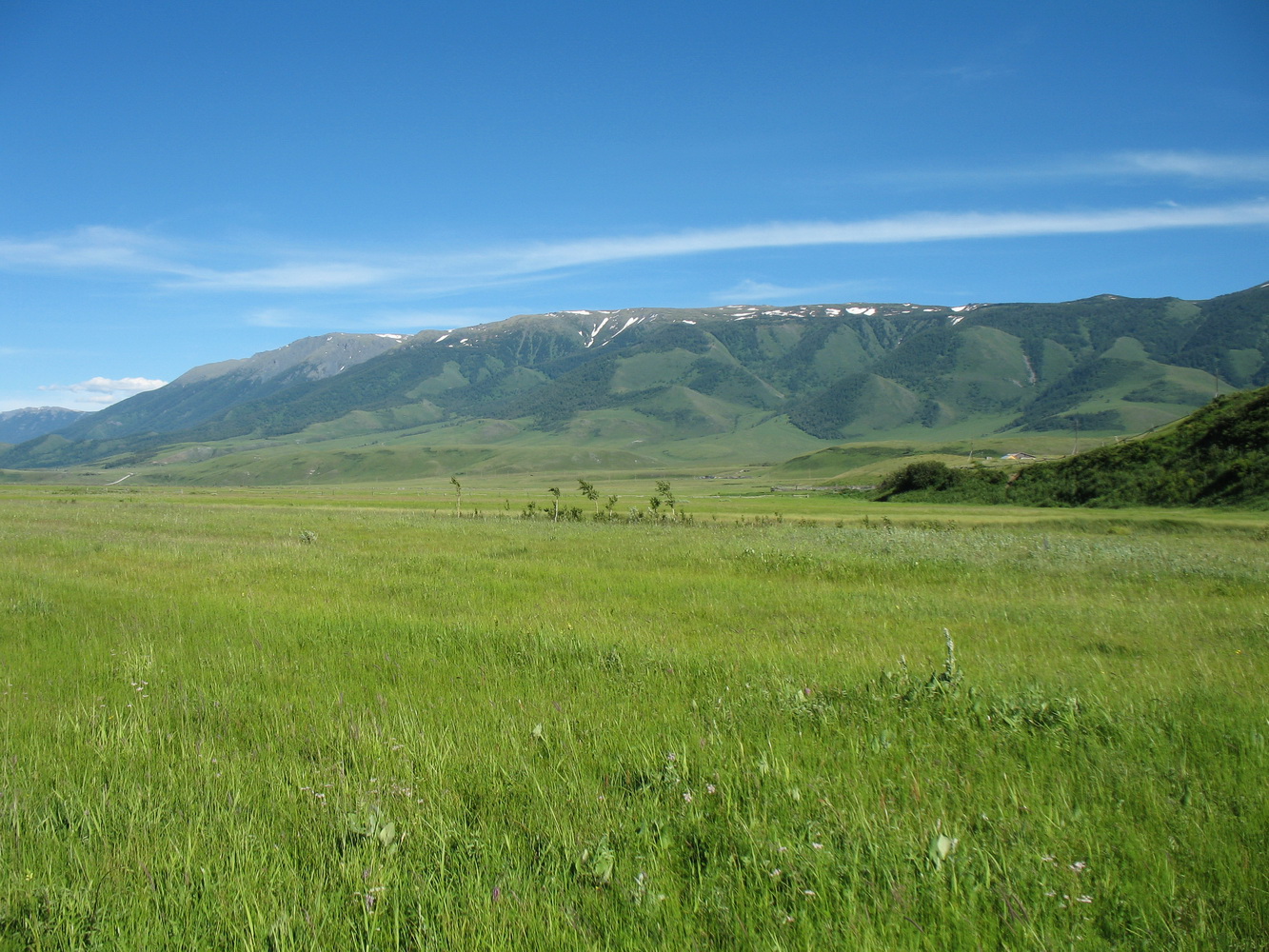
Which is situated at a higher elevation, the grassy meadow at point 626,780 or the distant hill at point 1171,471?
the grassy meadow at point 626,780

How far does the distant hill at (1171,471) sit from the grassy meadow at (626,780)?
40.7 m

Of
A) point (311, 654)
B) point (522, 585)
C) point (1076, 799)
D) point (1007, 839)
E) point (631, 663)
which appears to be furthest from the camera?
point (522, 585)

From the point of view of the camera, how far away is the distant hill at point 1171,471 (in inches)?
1660

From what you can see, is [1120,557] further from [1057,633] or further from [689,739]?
[689,739]

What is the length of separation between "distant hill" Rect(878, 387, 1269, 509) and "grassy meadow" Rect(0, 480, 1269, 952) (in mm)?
40747

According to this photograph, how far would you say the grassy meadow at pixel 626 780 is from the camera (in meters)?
3.12

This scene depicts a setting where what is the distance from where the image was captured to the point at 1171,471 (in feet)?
154

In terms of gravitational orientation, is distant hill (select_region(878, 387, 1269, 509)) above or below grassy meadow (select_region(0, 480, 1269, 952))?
below

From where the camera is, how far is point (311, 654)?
320 inches

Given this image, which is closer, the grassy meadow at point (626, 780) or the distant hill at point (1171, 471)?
the grassy meadow at point (626, 780)

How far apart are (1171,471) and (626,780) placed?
54.4m

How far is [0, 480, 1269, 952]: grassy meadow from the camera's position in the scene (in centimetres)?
312

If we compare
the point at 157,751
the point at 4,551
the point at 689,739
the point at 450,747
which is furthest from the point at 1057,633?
the point at 4,551

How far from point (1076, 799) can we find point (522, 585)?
1076 centimetres
